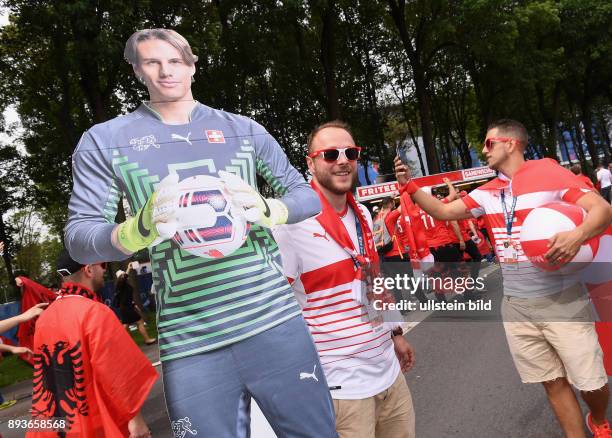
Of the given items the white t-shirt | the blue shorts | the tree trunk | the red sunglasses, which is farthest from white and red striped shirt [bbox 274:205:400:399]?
the white t-shirt

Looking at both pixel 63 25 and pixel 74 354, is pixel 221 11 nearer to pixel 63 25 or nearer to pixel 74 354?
pixel 63 25

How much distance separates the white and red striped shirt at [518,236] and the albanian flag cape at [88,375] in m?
1.89

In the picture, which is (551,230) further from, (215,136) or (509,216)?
(215,136)

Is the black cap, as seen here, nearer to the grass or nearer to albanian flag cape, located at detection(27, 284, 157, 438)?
albanian flag cape, located at detection(27, 284, 157, 438)

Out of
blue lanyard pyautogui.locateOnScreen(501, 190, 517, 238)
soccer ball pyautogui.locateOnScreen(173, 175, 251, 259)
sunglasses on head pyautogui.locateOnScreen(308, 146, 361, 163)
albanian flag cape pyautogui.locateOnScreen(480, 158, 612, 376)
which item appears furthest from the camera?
blue lanyard pyautogui.locateOnScreen(501, 190, 517, 238)

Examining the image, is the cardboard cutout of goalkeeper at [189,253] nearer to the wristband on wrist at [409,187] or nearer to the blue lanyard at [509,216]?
the wristband on wrist at [409,187]

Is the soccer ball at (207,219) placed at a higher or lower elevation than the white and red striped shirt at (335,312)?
higher

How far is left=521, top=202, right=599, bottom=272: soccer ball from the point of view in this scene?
2.54 metres

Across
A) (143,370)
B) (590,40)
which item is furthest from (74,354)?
(590,40)

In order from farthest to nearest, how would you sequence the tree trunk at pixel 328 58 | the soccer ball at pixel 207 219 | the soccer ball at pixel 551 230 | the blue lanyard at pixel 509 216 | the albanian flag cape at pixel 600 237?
the tree trunk at pixel 328 58, the blue lanyard at pixel 509 216, the albanian flag cape at pixel 600 237, the soccer ball at pixel 551 230, the soccer ball at pixel 207 219

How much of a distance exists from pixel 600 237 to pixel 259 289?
190cm

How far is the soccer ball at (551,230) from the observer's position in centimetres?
254

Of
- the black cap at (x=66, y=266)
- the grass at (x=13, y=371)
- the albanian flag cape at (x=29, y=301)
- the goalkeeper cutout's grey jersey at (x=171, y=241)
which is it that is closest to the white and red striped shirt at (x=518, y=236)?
the goalkeeper cutout's grey jersey at (x=171, y=241)

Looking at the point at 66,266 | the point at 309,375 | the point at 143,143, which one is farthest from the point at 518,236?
the point at 66,266
